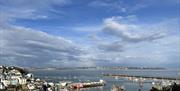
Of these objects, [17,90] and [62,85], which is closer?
[17,90]

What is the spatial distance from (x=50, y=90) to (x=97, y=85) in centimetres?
4629

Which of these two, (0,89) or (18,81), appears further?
(18,81)

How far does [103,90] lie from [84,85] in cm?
1622

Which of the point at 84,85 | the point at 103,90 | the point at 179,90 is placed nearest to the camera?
the point at 179,90

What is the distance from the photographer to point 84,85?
443 ft

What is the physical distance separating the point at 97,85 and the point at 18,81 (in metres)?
43.5

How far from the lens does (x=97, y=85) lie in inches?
5576

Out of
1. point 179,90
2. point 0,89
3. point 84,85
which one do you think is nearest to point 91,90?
point 84,85

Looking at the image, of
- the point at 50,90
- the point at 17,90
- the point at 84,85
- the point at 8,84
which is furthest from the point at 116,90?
the point at 84,85

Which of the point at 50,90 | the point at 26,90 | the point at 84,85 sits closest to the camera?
the point at 26,90

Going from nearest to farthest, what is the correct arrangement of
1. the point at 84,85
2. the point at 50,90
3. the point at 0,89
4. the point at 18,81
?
1. the point at 0,89
2. the point at 50,90
3. the point at 18,81
4. the point at 84,85

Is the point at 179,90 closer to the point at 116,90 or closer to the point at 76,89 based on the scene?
the point at 116,90

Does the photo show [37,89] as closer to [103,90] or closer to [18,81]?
[18,81]

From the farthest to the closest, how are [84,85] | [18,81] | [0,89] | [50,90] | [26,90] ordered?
[84,85]
[18,81]
[50,90]
[26,90]
[0,89]
